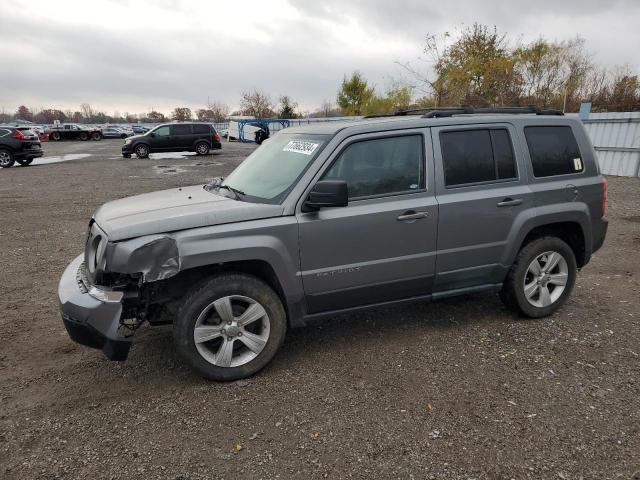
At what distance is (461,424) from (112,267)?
2.48 metres

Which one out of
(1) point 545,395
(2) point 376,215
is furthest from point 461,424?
(2) point 376,215

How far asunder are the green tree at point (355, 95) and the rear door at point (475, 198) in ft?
159

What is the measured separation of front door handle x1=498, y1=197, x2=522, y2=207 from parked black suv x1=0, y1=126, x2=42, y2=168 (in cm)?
2110

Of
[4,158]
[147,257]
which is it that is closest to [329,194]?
[147,257]

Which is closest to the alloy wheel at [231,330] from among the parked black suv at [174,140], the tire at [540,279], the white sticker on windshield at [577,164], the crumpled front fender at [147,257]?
the crumpled front fender at [147,257]

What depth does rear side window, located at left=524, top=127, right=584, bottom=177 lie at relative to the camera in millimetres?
3938

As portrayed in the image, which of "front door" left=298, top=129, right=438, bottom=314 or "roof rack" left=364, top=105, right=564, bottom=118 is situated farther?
"roof rack" left=364, top=105, right=564, bottom=118

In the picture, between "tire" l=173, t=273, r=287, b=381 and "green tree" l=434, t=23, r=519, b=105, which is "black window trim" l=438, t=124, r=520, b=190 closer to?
"tire" l=173, t=273, r=287, b=381

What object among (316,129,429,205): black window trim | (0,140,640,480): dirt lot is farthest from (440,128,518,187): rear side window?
(0,140,640,480): dirt lot

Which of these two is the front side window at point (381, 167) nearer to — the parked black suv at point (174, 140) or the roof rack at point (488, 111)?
the roof rack at point (488, 111)

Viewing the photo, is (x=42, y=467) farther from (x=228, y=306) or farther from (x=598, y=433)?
(x=598, y=433)

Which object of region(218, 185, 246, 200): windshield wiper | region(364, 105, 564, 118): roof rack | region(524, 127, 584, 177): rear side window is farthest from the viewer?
region(524, 127, 584, 177): rear side window

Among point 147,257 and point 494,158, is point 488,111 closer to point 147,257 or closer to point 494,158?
point 494,158

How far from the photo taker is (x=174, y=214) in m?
3.12
